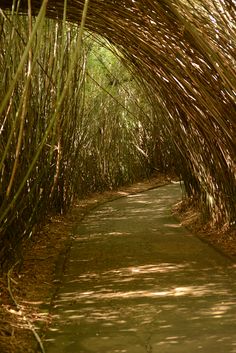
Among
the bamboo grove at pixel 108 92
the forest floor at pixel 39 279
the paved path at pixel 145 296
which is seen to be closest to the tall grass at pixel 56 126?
the bamboo grove at pixel 108 92

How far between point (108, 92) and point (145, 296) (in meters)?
1.97

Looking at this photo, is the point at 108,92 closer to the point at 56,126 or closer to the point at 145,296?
the point at 56,126

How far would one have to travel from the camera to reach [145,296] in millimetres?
3207

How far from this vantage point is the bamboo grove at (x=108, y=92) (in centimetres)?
267

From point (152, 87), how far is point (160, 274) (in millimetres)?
1311

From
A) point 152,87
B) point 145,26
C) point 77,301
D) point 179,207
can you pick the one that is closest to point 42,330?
point 77,301

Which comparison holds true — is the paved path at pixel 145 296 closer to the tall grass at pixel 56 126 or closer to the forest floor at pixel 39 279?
the forest floor at pixel 39 279

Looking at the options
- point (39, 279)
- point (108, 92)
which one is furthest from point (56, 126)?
point (108, 92)

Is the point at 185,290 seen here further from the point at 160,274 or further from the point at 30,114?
the point at 30,114

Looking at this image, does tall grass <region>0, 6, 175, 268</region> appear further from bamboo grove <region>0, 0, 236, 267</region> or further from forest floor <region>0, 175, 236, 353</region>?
forest floor <region>0, 175, 236, 353</region>

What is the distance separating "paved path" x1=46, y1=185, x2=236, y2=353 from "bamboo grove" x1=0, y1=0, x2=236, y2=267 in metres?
0.48

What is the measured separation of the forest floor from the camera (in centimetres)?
267

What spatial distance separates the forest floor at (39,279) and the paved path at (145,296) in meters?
0.08

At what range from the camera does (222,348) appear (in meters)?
2.39
